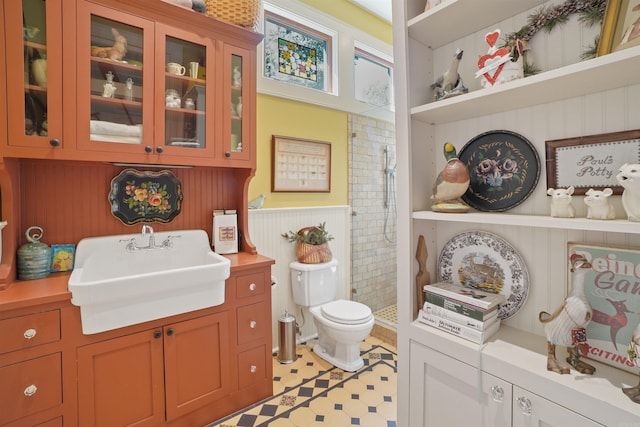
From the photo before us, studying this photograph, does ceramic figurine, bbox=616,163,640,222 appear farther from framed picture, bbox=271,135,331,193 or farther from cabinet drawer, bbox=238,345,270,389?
framed picture, bbox=271,135,331,193

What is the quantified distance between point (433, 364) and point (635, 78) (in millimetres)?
1128

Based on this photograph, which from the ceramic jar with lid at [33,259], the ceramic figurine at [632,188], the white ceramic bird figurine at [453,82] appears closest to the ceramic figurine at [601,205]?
the ceramic figurine at [632,188]

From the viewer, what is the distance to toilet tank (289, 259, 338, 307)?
2.45 meters

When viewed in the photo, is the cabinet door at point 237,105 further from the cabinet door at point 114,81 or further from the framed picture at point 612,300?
the framed picture at point 612,300

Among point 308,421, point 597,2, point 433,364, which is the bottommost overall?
point 308,421

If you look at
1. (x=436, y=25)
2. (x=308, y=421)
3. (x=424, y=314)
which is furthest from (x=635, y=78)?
(x=308, y=421)

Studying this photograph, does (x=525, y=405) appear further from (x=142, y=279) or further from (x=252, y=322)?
(x=142, y=279)

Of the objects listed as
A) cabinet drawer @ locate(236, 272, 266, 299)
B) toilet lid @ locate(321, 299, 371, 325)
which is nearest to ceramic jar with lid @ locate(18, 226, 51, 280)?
cabinet drawer @ locate(236, 272, 266, 299)

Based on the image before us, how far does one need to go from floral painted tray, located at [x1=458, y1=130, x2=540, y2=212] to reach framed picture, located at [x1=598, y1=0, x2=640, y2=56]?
0.34m

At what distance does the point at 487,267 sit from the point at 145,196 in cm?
196

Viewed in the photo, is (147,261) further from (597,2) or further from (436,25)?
(597,2)

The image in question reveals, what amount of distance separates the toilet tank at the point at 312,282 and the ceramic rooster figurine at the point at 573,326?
1681 mm

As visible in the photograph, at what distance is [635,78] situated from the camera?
0.87m

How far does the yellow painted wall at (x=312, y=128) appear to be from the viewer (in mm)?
2445
